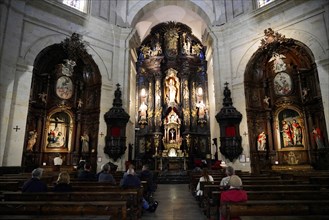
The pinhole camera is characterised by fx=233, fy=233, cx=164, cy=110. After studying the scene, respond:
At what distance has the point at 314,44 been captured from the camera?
411 inches

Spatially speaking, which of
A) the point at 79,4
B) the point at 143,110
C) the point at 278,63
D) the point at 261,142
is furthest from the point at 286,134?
the point at 79,4

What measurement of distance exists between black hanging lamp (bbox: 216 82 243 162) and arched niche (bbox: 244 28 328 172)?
0.67m

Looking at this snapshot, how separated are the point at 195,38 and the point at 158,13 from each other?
14.3 ft

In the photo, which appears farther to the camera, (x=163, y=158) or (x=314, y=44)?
(x=163, y=158)

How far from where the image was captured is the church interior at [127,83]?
398 inches

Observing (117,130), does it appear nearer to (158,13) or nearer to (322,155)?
(322,155)

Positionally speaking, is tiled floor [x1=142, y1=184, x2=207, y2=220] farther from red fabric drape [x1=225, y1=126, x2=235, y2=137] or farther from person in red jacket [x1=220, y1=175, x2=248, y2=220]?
red fabric drape [x1=225, y1=126, x2=235, y2=137]

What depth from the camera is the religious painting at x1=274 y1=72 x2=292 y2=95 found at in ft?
40.7

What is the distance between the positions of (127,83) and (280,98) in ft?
28.2

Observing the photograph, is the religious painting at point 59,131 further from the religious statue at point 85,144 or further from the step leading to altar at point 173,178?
the step leading to altar at point 173,178

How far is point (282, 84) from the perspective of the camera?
12.6 meters

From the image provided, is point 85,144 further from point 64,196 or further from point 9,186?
point 64,196

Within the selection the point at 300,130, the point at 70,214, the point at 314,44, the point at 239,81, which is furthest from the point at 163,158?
the point at 70,214

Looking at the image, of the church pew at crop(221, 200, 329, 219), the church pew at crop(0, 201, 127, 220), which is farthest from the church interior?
the church pew at crop(0, 201, 127, 220)
